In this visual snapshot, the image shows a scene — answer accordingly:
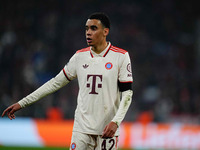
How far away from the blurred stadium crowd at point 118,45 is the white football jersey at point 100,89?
697cm

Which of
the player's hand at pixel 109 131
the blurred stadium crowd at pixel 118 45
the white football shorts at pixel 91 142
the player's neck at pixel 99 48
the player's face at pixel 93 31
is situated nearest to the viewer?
the player's hand at pixel 109 131

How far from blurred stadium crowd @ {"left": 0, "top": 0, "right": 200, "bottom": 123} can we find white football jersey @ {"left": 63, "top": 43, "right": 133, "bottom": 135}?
6.97 m

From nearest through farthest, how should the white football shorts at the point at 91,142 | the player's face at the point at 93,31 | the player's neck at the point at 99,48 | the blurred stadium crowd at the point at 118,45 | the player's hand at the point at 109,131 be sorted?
1. the player's hand at the point at 109,131
2. the white football shorts at the point at 91,142
3. the player's face at the point at 93,31
4. the player's neck at the point at 99,48
5. the blurred stadium crowd at the point at 118,45

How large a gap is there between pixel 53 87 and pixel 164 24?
1187cm

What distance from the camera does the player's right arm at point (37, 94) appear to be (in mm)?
4430

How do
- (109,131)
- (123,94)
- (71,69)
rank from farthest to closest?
(71,69) → (123,94) → (109,131)

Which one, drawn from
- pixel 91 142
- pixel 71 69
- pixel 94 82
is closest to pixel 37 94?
pixel 71 69

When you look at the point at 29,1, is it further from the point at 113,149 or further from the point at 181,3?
the point at 113,149

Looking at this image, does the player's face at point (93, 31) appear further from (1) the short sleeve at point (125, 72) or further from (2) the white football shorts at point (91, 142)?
(2) the white football shorts at point (91, 142)

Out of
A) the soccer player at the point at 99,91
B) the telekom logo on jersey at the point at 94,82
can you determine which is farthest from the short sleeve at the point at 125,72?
the telekom logo on jersey at the point at 94,82

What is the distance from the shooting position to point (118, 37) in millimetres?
14641

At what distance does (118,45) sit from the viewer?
14102 mm

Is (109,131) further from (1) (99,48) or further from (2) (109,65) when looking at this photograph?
(1) (99,48)

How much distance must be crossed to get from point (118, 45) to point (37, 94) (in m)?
9.75
